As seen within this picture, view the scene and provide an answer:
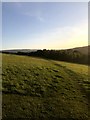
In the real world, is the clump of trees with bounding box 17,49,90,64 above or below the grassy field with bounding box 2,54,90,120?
above

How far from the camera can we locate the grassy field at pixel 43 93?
989 inches

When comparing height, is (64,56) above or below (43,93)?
above

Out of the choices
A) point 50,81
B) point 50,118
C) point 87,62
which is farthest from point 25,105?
point 87,62

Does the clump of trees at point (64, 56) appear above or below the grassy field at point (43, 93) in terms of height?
above

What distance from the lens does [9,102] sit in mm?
26453

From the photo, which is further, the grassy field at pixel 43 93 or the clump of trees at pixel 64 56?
the clump of trees at pixel 64 56

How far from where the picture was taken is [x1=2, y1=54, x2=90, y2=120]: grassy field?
25109 millimetres

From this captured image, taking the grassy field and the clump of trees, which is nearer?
the grassy field

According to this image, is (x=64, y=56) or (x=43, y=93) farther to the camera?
(x=64, y=56)

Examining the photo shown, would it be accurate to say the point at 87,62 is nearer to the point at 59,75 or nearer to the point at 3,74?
the point at 59,75

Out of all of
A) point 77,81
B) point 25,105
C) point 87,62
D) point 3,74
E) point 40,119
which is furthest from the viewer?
point 87,62

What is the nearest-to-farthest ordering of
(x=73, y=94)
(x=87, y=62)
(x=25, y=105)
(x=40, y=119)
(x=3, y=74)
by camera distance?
(x=40, y=119), (x=25, y=105), (x=73, y=94), (x=3, y=74), (x=87, y=62)

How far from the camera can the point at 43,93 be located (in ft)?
102

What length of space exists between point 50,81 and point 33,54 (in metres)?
35.1
